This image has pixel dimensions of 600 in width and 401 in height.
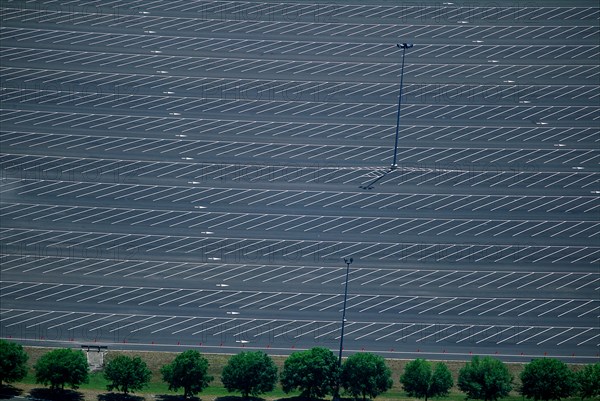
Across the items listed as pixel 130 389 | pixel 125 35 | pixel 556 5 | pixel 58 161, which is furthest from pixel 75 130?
pixel 556 5

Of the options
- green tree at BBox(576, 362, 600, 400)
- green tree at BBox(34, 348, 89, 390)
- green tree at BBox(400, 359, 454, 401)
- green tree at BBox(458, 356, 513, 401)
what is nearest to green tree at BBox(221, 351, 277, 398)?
green tree at BBox(400, 359, 454, 401)

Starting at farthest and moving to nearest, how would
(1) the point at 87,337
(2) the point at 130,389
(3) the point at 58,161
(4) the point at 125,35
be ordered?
(4) the point at 125,35
(3) the point at 58,161
(1) the point at 87,337
(2) the point at 130,389

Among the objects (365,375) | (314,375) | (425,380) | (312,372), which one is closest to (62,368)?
(312,372)

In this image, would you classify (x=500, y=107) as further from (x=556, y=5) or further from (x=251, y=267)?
(x=251, y=267)

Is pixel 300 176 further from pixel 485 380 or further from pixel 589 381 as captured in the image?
pixel 589 381

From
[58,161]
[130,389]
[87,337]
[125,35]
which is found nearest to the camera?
[130,389]
